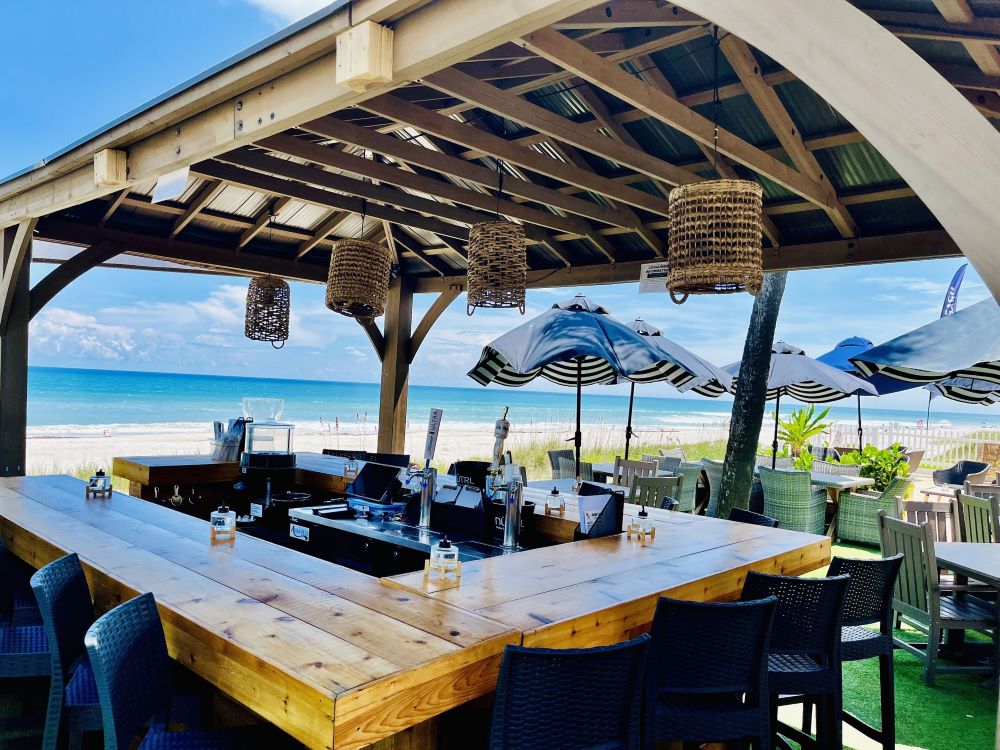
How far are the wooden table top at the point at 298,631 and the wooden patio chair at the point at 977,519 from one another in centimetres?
445

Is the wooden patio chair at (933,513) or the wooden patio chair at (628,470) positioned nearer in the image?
the wooden patio chair at (933,513)

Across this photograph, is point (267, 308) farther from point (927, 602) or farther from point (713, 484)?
point (927, 602)

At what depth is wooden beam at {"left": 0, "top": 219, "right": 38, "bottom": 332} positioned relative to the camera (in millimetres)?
5473

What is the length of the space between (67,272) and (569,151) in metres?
4.37

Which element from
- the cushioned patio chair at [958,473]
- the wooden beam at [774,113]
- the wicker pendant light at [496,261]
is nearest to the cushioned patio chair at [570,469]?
the wicker pendant light at [496,261]

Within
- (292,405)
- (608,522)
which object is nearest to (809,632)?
(608,522)

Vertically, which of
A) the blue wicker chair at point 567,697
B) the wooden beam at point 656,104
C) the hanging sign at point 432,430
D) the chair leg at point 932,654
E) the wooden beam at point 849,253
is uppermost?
the wooden beam at point 656,104

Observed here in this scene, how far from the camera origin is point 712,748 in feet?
9.19

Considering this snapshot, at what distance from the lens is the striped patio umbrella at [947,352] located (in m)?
4.32

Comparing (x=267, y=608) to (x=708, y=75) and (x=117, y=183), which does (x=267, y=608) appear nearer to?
(x=117, y=183)

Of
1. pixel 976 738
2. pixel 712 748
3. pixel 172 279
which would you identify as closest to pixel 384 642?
pixel 712 748

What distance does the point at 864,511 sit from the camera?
728 cm

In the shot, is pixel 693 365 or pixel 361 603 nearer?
pixel 361 603

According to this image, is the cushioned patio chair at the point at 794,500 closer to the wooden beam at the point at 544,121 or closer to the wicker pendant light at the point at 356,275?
the wooden beam at the point at 544,121
